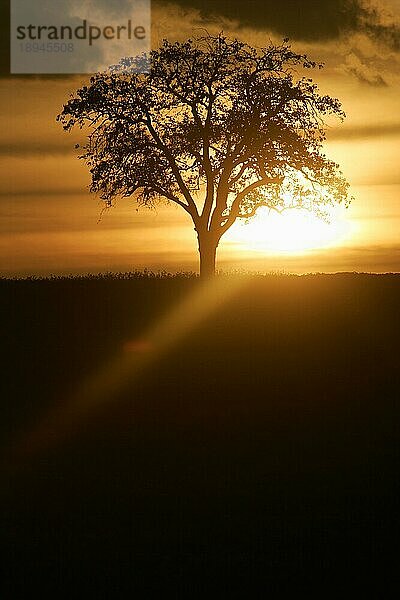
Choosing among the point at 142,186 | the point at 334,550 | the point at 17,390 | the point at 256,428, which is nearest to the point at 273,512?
the point at 334,550

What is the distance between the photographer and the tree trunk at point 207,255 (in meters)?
39.8

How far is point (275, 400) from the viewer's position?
18391 millimetres

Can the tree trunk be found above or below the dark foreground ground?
above

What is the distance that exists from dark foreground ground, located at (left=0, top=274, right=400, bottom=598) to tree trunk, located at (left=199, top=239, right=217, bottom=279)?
41.1 feet

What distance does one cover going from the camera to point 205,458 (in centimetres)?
1470

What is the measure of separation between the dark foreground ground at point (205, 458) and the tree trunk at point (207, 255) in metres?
12.5

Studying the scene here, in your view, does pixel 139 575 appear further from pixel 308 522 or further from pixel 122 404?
pixel 122 404

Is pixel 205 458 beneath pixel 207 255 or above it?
beneath

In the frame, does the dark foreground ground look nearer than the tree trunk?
Yes

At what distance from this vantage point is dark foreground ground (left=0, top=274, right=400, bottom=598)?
10.8 metres

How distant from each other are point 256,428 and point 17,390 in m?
5.85

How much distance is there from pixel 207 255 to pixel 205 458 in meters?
25.7

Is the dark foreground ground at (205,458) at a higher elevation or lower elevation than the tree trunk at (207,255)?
lower

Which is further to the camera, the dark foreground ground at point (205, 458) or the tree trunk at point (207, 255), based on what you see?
the tree trunk at point (207, 255)
